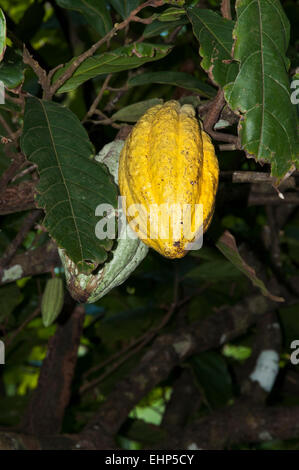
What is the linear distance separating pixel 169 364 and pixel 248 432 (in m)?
0.41

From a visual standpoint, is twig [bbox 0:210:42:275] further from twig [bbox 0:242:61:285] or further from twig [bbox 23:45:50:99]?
twig [bbox 23:45:50:99]

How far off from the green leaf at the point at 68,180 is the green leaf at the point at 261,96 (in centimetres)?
28

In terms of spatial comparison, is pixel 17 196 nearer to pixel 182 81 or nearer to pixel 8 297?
pixel 182 81

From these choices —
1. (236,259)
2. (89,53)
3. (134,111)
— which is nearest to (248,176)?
(236,259)

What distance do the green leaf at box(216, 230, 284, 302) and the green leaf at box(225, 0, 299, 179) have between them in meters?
0.38

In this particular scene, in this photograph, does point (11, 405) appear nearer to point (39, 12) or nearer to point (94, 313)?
point (94, 313)

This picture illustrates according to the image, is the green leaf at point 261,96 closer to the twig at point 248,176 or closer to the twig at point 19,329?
the twig at point 248,176

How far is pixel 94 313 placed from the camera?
2891 mm

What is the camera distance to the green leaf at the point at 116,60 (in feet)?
3.80

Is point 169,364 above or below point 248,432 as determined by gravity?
above

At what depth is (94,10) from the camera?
1.53 metres

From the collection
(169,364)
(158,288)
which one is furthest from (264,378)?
(158,288)

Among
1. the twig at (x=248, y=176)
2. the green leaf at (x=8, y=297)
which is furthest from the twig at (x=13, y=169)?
the green leaf at (x=8, y=297)

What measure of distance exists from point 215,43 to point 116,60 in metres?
0.23
